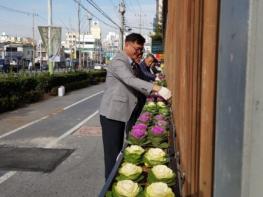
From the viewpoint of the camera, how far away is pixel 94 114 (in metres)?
16.7

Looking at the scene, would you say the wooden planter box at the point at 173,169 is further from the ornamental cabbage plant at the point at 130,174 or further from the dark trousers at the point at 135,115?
the dark trousers at the point at 135,115

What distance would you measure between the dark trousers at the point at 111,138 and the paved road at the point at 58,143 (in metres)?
1.18

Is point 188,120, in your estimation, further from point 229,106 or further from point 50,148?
point 50,148

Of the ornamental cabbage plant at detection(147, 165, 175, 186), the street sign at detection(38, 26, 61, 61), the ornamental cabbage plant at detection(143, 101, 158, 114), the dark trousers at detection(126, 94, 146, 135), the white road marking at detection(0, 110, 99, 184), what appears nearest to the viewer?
the ornamental cabbage plant at detection(147, 165, 175, 186)

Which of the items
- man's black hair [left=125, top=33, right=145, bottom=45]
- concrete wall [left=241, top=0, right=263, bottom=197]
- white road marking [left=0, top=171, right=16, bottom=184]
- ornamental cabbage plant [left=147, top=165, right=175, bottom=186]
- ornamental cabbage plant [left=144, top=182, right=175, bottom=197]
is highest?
man's black hair [left=125, top=33, right=145, bottom=45]

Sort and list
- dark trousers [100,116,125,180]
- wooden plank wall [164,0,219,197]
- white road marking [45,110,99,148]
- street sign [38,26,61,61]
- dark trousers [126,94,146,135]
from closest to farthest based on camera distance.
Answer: wooden plank wall [164,0,219,197]
dark trousers [100,116,125,180]
dark trousers [126,94,146,135]
white road marking [45,110,99,148]
street sign [38,26,61,61]

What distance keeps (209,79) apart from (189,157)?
102 centimetres

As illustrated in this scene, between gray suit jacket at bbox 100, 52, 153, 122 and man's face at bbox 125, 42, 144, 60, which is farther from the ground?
man's face at bbox 125, 42, 144, 60

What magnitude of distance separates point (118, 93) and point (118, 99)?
0.21 ft

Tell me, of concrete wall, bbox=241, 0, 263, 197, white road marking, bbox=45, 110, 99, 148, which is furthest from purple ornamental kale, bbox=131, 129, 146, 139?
white road marking, bbox=45, 110, 99, 148

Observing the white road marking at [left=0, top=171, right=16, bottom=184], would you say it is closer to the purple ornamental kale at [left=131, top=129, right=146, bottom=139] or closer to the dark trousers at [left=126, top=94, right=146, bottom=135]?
the dark trousers at [left=126, top=94, right=146, bottom=135]

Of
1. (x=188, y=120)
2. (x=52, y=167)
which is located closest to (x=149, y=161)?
(x=188, y=120)

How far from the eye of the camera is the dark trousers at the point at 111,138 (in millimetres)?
5227

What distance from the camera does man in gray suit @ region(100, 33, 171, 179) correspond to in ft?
16.7
